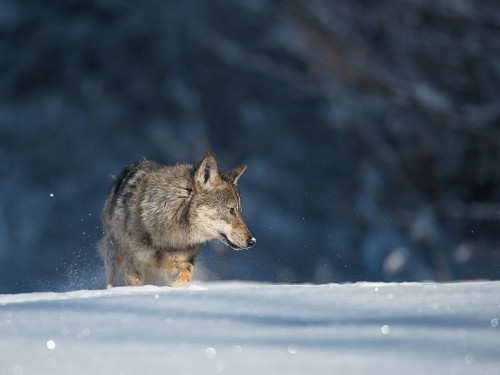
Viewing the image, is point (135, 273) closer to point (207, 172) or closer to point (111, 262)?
point (111, 262)

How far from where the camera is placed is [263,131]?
767 inches

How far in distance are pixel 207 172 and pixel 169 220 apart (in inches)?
16.8

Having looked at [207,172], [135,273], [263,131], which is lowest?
[263,131]

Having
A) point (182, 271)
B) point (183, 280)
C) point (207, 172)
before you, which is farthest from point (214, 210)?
point (183, 280)

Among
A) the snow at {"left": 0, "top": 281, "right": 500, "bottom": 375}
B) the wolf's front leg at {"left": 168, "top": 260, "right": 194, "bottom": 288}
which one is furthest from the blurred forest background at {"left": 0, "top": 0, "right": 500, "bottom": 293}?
the snow at {"left": 0, "top": 281, "right": 500, "bottom": 375}

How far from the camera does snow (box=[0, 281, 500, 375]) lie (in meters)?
2.96

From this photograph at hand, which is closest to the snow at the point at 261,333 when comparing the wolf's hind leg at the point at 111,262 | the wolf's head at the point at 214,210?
the wolf's head at the point at 214,210

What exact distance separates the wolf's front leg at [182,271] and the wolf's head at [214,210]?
0.28m

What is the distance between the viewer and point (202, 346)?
10.7ft

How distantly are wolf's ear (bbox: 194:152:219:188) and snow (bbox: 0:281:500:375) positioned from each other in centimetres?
261

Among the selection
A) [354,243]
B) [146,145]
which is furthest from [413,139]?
[146,145]

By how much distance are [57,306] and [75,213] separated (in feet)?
48.5

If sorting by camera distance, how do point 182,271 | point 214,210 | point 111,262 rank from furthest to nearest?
point 111,262 → point 214,210 → point 182,271

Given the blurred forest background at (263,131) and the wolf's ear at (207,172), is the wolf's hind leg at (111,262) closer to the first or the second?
the wolf's ear at (207,172)
